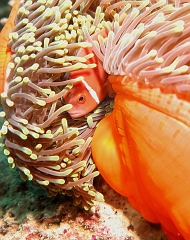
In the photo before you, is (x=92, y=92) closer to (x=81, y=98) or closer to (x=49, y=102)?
(x=81, y=98)

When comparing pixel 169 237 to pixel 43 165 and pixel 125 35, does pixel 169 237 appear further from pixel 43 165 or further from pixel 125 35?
pixel 125 35

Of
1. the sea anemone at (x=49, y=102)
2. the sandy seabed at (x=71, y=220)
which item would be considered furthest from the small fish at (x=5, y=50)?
the sandy seabed at (x=71, y=220)

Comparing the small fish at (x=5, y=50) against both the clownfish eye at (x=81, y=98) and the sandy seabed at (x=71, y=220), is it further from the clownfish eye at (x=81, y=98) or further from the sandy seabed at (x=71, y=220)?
the sandy seabed at (x=71, y=220)

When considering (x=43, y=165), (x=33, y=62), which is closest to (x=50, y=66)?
(x=33, y=62)

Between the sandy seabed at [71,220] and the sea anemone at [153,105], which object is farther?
the sandy seabed at [71,220]

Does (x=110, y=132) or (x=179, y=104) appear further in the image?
(x=110, y=132)

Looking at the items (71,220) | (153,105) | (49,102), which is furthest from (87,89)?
(71,220)
